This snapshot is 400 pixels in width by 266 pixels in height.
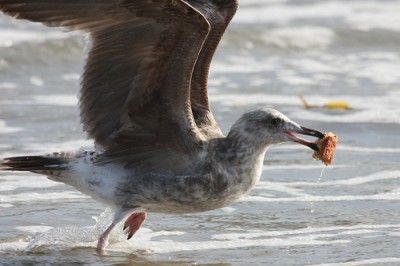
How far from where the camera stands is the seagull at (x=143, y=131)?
7258mm

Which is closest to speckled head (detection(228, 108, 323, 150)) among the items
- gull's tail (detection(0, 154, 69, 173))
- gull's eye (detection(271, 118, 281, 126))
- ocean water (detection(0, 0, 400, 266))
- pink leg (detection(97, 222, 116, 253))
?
gull's eye (detection(271, 118, 281, 126))

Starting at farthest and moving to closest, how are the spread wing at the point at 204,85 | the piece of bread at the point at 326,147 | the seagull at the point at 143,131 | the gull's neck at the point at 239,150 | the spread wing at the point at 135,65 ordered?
the spread wing at the point at 204,85, the piece of bread at the point at 326,147, the gull's neck at the point at 239,150, the seagull at the point at 143,131, the spread wing at the point at 135,65

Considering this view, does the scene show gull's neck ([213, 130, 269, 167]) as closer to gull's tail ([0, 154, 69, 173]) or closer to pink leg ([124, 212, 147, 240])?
pink leg ([124, 212, 147, 240])

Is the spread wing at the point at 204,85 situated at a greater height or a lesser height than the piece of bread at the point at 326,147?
greater

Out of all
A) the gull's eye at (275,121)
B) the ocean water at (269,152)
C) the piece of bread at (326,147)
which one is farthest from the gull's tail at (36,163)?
the piece of bread at (326,147)

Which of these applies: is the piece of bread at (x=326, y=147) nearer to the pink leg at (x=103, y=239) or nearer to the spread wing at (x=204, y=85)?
the spread wing at (x=204, y=85)

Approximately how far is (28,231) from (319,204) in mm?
2008

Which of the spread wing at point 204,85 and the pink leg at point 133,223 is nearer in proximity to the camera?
the pink leg at point 133,223

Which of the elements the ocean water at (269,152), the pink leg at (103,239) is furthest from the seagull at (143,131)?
the ocean water at (269,152)

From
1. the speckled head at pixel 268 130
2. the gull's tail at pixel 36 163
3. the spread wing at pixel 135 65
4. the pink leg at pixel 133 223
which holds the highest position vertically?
the spread wing at pixel 135 65

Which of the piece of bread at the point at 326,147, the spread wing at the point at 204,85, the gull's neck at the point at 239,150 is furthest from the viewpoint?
the spread wing at the point at 204,85

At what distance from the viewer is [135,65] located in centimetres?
739

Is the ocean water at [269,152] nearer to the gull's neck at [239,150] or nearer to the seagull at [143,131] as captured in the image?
the seagull at [143,131]

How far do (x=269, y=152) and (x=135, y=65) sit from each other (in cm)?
292
